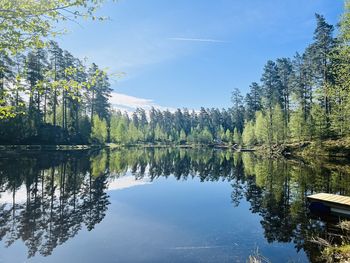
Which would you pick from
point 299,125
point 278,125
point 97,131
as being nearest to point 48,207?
point 299,125

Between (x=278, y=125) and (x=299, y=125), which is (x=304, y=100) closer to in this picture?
(x=278, y=125)

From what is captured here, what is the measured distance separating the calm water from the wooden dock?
3.55ft

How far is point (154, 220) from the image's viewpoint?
12680 mm

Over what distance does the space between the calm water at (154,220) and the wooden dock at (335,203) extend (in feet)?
3.55

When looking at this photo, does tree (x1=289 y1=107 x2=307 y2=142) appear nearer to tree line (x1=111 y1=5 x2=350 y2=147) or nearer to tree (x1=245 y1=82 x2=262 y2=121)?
tree line (x1=111 y1=5 x2=350 y2=147)

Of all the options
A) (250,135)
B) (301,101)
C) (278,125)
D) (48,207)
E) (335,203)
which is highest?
(301,101)

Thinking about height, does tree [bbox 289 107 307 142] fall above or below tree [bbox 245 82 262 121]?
below

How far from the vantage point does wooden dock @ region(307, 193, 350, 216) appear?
11.4m

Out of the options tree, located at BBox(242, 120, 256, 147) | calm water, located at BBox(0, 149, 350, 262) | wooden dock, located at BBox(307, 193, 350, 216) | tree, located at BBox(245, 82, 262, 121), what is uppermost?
tree, located at BBox(245, 82, 262, 121)

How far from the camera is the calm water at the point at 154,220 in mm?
8891

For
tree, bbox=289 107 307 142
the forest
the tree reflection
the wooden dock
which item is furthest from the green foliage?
the wooden dock

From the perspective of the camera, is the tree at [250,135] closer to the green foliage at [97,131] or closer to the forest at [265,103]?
the forest at [265,103]

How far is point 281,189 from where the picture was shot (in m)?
18.9

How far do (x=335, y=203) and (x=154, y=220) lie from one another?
867 cm
